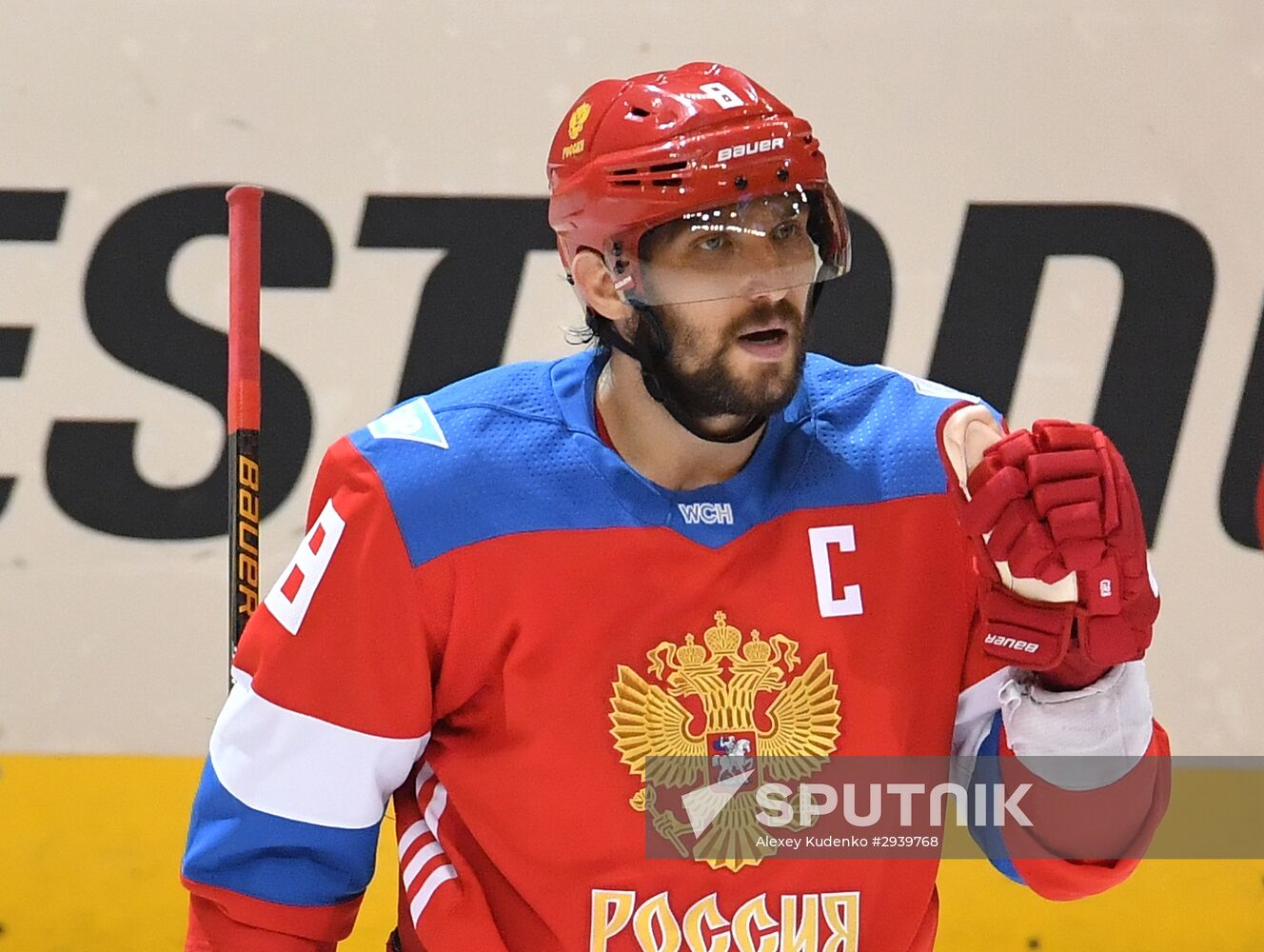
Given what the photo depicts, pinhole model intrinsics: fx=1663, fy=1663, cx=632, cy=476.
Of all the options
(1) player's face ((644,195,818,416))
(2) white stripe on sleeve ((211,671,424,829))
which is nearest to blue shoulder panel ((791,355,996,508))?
(1) player's face ((644,195,818,416))

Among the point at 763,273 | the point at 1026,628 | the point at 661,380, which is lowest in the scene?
the point at 1026,628

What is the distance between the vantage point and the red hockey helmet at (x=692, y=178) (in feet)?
4.99

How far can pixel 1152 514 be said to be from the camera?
263cm

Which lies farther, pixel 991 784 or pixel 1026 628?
pixel 991 784

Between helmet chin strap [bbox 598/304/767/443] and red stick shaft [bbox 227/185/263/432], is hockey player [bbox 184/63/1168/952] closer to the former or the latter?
helmet chin strap [bbox 598/304/767/443]

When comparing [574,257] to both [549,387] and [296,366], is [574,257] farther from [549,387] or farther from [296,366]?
[296,366]

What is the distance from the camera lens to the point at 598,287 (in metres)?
1.65

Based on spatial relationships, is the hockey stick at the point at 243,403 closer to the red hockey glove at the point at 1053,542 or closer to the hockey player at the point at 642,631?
the hockey player at the point at 642,631

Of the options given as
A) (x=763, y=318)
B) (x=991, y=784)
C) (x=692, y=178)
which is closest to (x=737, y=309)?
(x=763, y=318)

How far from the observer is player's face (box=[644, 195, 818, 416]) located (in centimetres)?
154

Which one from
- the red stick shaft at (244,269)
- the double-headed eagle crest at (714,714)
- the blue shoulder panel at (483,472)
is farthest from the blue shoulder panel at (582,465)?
the red stick shaft at (244,269)

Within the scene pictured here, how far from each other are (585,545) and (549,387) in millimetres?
191

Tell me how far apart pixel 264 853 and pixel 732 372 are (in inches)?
25.4

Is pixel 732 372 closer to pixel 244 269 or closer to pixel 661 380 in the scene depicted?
pixel 661 380
